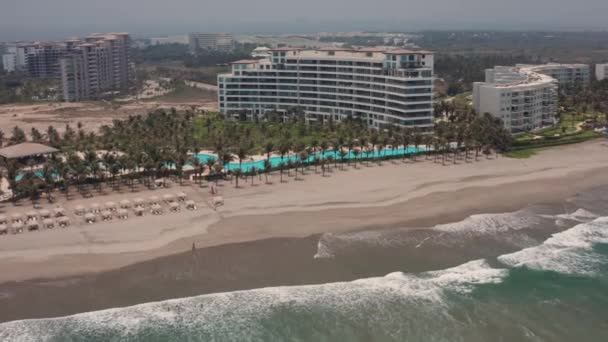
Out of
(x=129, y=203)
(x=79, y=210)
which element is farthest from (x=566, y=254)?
(x=79, y=210)

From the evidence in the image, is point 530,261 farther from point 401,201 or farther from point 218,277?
point 218,277

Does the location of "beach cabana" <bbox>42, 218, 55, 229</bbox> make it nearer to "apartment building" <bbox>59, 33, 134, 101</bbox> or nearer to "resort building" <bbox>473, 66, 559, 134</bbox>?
"resort building" <bbox>473, 66, 559, 134</bbox>

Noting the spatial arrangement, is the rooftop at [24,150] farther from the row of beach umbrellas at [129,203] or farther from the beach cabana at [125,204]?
the beach cabana at [125,204]

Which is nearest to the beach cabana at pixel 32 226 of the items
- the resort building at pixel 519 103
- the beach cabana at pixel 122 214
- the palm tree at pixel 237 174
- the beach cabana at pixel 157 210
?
the beach cabana at pixel 122 214

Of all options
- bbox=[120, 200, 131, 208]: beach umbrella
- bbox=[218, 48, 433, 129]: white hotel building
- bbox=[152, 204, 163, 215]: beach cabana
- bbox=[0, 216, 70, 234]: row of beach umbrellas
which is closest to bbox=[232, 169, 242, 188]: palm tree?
bbox=[152, 204, 163, 215]: beach cabana

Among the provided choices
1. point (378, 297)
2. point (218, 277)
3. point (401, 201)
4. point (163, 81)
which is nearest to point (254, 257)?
point (218, 277)
